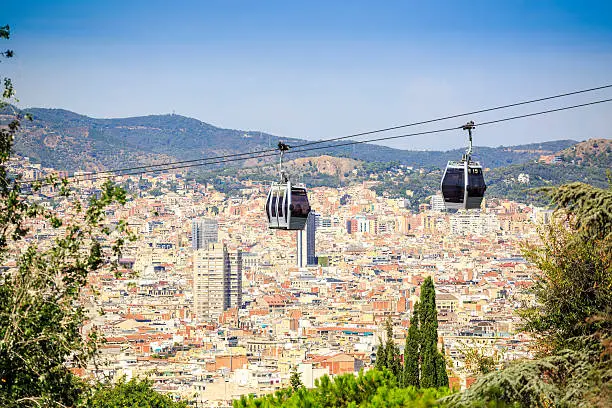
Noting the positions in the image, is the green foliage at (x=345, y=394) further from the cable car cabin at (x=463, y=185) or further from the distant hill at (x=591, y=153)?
the distant hill at (x=591, y=153)

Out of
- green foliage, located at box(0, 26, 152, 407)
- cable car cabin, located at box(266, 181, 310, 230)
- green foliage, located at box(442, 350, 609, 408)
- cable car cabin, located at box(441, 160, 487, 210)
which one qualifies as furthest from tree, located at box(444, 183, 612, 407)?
green foliage, located at box(0, 26, 152, 407)

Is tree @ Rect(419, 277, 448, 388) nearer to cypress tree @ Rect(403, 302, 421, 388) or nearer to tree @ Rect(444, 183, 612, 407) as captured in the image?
cypress tree @ Rect(403, 302, 421, 388)

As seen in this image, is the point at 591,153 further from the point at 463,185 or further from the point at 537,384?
the point at 537,384

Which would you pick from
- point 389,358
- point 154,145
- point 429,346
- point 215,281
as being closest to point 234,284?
point 215,281

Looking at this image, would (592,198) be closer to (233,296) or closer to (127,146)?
(233,296)

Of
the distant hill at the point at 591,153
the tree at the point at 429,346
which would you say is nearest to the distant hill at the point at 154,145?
the distant hill at the point at 591,153

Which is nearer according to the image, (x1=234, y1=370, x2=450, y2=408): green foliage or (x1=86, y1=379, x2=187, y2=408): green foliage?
(x1=234, y1=370, x2=450, y2=408): green foliage

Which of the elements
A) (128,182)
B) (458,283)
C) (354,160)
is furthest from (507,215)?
(128,182)
